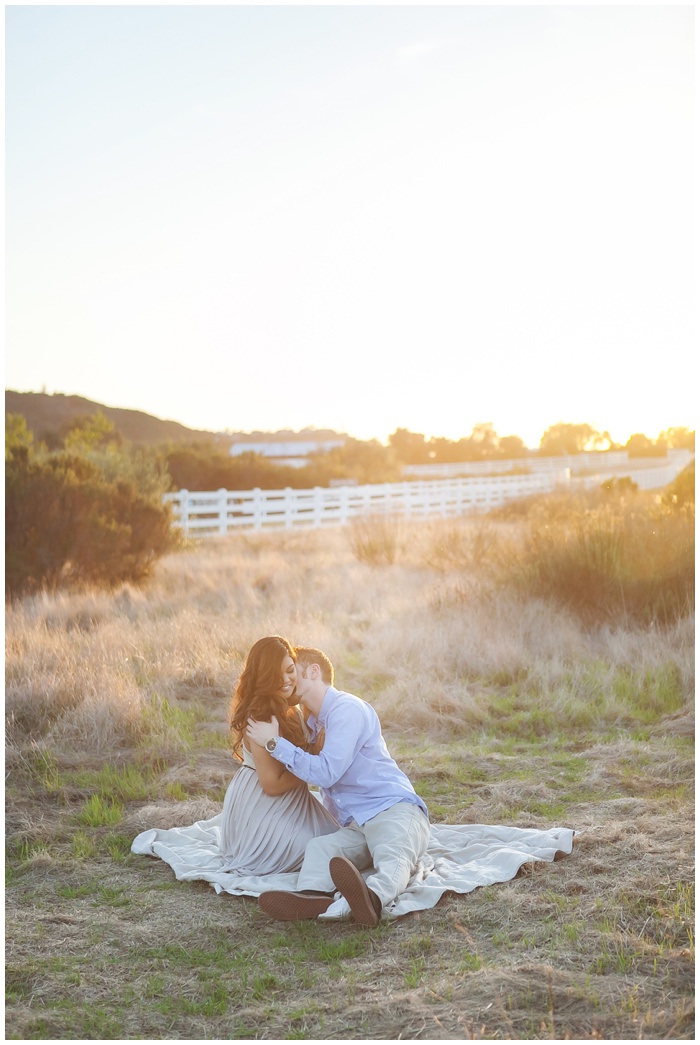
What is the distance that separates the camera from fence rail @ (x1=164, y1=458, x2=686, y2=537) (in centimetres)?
1922

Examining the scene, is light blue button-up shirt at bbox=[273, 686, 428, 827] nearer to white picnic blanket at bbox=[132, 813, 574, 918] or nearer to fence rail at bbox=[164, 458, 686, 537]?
white picnic blanket at bbox=[132, 813, 574, 918]

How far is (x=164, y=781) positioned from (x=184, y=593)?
575cm

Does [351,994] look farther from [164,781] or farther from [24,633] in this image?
[24,633]

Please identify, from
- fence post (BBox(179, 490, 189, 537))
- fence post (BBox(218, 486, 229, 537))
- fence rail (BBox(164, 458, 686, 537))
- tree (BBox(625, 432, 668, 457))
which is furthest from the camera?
tree (BBox(625, 432, 668, 457))

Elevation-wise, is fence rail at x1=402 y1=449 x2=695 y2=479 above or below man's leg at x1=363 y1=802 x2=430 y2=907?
above

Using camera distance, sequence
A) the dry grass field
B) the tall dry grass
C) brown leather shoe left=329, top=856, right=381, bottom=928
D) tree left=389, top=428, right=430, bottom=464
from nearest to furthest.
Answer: the dry grass field
brown leather shoe left=329, top=856, right=381, bottom=928
the tall dry grass
tree left=389, top=428, right=430, bottom=464

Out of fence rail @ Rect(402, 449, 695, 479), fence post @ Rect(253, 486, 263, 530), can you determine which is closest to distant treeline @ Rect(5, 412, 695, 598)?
fence post @ Rect(253, 486, 263, 530)

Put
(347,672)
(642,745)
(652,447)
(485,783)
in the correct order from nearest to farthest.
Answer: (485,783)
(642,745)
(347,672)
(652,447)

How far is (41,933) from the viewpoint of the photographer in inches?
152

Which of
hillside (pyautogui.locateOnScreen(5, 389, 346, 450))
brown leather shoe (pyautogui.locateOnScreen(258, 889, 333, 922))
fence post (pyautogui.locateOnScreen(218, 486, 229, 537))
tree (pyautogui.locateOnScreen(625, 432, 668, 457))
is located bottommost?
brown leather shoe (pyautogui.locateOnScreen(258, 889, 333, 922))

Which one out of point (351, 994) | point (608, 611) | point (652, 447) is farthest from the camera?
point (652, 447)

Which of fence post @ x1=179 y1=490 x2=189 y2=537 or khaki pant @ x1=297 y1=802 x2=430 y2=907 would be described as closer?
khaki pant @ x1=297 y1=802 x2=430 y2=907

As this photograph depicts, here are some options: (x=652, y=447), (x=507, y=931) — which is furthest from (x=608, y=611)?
(x=652, y=447)

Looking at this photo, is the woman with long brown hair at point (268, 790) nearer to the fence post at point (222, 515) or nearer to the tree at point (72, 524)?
the tree at point (72, 524)
